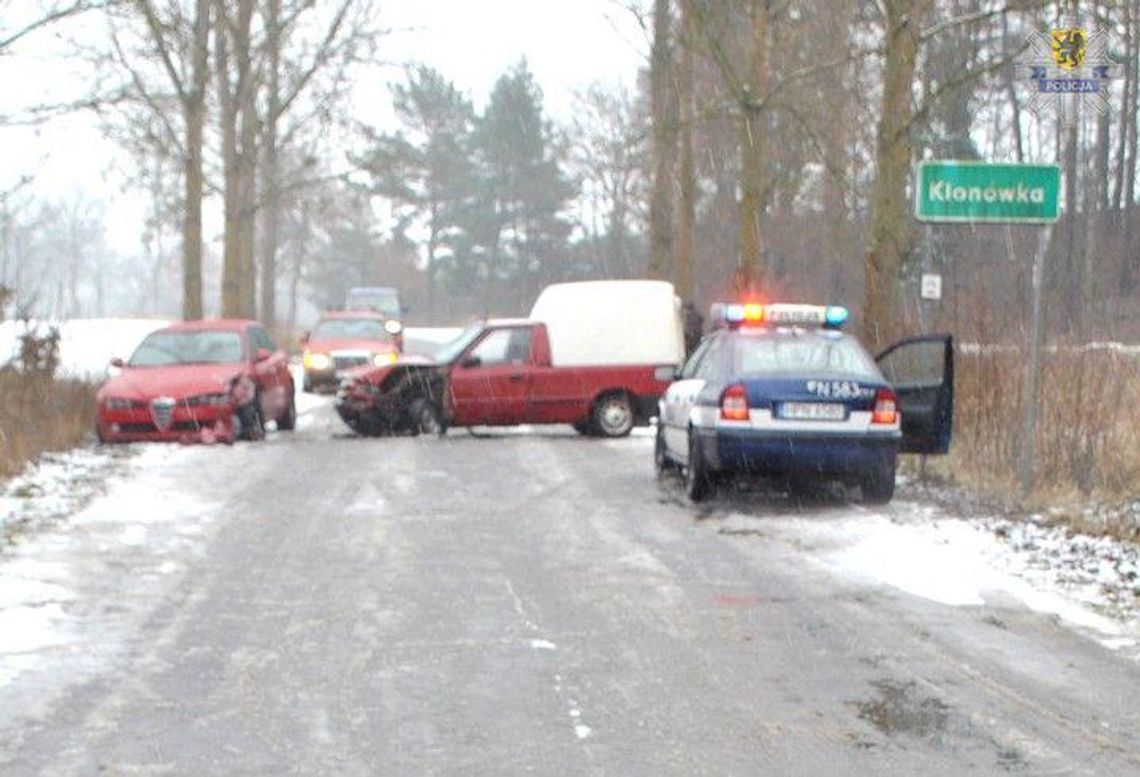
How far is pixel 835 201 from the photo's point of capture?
151ft

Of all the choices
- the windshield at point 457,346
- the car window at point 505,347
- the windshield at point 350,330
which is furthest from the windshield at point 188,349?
the windshield at point 350,330

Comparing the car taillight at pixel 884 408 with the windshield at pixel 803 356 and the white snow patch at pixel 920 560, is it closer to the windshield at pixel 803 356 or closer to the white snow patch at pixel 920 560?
the windshield at pixel 803 356

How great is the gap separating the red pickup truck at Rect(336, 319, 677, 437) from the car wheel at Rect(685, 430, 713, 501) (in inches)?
295

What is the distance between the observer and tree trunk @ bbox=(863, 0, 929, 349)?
20.5m

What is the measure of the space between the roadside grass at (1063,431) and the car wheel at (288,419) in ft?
32.3

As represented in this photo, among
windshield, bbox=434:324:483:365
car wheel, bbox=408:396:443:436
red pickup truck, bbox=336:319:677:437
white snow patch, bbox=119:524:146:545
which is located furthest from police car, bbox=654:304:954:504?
car wheel, bbox=408:396:443:436

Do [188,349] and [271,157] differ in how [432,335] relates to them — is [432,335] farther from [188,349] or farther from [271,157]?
[188,349]

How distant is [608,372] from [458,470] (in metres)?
5.26

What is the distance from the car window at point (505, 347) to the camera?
23.0 metres

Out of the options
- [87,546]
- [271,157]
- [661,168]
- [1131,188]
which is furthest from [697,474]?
[1131,188]

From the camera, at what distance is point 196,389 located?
21547 mm

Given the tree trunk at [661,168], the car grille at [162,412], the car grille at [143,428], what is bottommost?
the car grille at [143,428]

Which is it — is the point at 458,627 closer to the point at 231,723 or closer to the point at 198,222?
the point at 231,723

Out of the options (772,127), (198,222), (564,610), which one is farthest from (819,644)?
(772,127)
